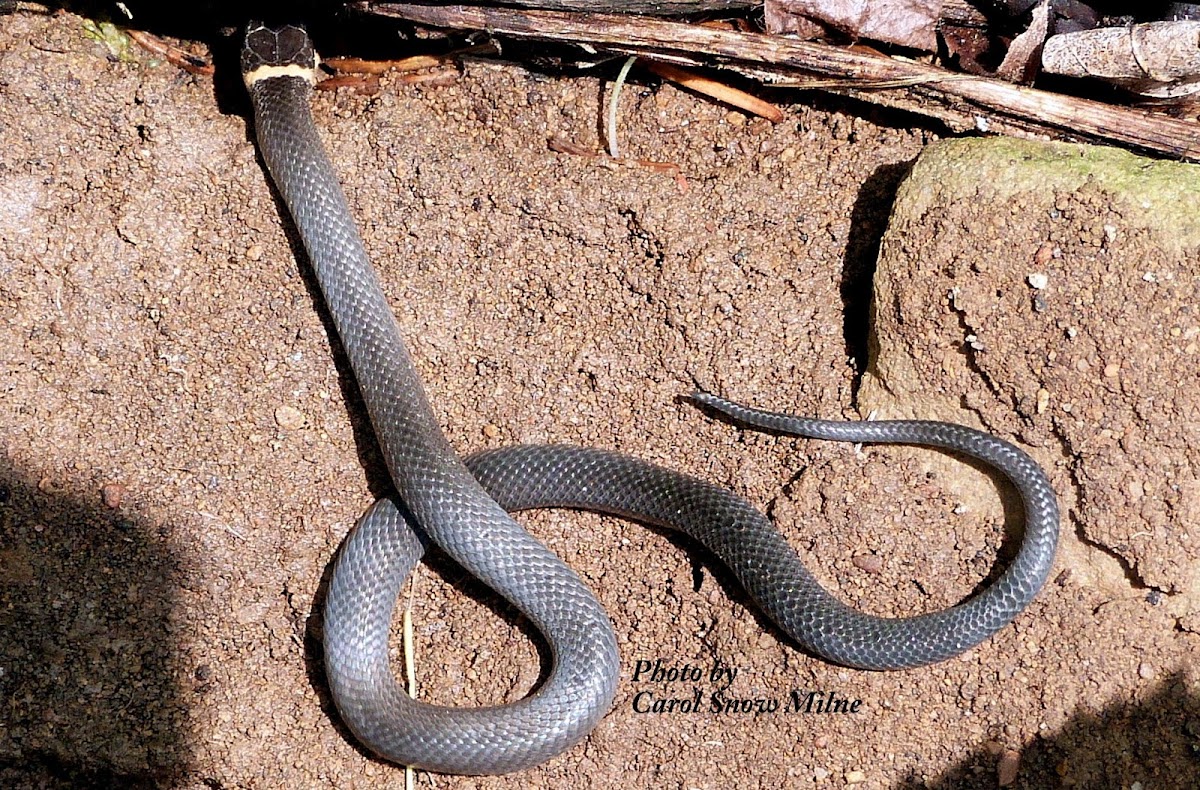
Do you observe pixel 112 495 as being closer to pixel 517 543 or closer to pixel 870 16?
pixel 517 543

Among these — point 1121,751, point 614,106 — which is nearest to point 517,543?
point 614,106

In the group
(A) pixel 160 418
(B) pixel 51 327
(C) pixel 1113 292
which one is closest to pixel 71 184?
(B) pixel 51 327

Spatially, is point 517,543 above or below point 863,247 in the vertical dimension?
below

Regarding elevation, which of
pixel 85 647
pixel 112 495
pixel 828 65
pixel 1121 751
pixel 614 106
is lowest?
pixel 85 647

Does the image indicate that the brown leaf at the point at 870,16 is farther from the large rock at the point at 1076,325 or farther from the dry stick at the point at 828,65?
the large rock at the point at 1076,325

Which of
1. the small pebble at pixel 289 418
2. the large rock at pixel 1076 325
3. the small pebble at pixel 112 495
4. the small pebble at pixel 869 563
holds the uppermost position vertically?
the large rock at pixel 1076 325

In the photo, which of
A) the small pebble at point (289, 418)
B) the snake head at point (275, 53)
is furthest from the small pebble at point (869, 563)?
the snake head at point (275, 53)
